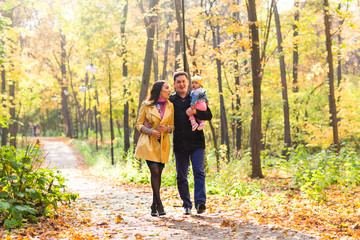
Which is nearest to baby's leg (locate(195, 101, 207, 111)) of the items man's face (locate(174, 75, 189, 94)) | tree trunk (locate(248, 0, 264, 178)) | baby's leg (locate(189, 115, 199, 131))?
baby's leg (locate(189, 115, 199, 131))

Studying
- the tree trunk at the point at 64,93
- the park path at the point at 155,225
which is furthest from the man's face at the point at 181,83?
the tree trunk at the point at 64,93

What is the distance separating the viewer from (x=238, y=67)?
68.3ft

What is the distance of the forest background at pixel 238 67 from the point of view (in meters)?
9.30

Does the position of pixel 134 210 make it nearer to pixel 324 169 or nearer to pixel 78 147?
pixel 324 169

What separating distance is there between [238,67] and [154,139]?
53.6 ft

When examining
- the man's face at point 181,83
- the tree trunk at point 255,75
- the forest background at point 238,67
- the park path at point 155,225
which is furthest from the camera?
the tree trunk at point 255,75

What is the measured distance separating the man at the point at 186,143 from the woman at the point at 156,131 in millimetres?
139

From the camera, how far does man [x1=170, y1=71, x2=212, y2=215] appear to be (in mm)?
5277

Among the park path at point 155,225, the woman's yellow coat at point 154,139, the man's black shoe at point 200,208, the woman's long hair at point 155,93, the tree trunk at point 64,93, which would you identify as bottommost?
the park path at point 155,225

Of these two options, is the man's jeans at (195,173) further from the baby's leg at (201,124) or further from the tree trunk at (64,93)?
the tree trunk at (64,93)

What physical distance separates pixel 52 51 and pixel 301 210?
3386 cm

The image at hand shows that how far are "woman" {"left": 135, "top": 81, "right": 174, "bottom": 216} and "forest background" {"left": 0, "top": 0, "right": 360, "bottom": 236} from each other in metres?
2.50

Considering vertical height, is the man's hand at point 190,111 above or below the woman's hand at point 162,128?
above

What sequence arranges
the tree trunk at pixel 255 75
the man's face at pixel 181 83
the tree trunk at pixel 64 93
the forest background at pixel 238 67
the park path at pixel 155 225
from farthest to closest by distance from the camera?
the tree trunk at pixel 64 93
the tree trunk at pixel 255 75
the forest background at pixel 238 67
the man's face at pixel 181 83
the park path at pixel 155 225
